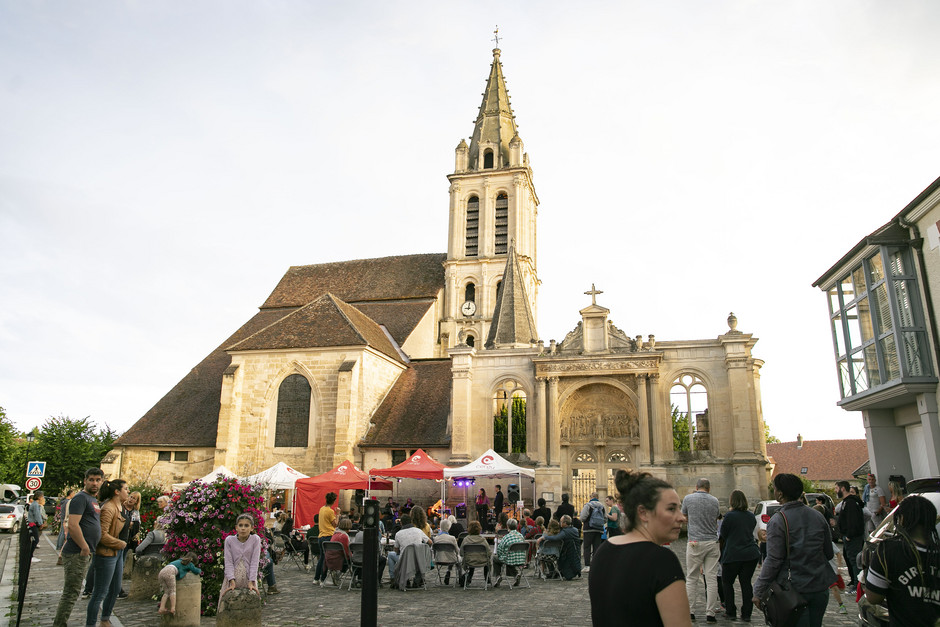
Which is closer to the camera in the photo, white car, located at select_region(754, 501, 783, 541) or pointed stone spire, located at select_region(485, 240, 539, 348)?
white car, located at select_region(754, 501, 783, 541)

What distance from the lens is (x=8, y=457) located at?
1695 inches

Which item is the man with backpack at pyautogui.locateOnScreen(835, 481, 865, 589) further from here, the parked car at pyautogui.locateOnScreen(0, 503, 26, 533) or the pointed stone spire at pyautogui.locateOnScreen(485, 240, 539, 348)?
the parked car at pyautogui.locateOnScreen(0, 503, 26, 533)

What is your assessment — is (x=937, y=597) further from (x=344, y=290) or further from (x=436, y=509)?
(x=344, y=290)

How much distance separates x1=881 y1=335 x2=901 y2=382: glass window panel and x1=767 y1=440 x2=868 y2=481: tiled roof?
3648 centimetres

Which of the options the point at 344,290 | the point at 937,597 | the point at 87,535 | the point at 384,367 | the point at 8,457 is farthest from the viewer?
the point at 8,457

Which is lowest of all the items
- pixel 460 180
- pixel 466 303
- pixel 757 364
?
pixel 757 364

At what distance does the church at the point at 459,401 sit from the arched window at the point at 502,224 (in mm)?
5724

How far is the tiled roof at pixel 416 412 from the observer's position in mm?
25500

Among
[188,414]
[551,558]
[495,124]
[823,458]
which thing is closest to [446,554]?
[551,558]

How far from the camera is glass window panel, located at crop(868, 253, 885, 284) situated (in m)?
15.0

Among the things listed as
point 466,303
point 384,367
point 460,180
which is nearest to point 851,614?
point 384,367

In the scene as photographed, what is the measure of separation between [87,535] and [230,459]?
20674mm

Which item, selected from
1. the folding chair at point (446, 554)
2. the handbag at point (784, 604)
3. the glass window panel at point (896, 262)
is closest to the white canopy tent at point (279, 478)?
the folding chair at point (446, 554)

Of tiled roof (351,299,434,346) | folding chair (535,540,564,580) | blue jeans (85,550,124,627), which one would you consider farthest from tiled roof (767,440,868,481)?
blue jeans (85,550,124,627)
